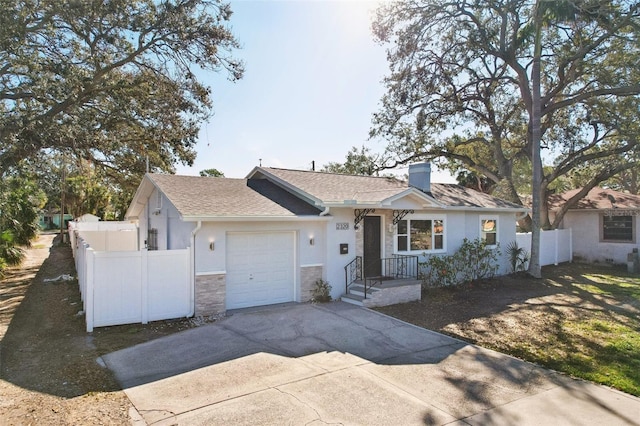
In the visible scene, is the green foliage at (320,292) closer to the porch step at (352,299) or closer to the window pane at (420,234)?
the porch step at (352,299)

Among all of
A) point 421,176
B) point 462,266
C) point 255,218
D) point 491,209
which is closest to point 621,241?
point 491,209

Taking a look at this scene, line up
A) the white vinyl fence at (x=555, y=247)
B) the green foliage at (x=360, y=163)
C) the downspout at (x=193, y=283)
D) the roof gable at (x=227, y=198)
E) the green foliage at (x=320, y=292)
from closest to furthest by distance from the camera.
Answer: the downspout at (x=193, y=283) < the roof gable at (x=227, y=198) < the green foliage at (x=320, y=292) < the white vinyl fence at (x=555, y=247) < the green foliage at (x=360, y=163)

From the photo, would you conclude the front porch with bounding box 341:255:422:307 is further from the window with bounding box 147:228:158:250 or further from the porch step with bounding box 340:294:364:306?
the window with bounding box 147:228:158:250

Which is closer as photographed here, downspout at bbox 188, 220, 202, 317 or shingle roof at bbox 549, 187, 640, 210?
downspout at bbox 188, 220, 202, 317

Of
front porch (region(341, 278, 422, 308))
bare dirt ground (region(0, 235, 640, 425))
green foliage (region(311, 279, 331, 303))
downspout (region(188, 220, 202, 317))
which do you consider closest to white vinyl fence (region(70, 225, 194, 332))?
downspout (region(188, 220, 202, 317))

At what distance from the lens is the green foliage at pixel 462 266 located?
13.0m

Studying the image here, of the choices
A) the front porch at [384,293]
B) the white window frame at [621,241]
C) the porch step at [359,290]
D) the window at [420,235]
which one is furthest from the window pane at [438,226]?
the white window frame at [621,241]

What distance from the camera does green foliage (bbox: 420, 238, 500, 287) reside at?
13016 mm

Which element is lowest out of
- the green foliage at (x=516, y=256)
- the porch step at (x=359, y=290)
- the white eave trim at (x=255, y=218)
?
the porch step at (x=359, y=290)

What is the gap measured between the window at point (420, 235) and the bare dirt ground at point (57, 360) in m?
7.30

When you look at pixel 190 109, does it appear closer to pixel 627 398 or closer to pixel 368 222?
pixel 368 222

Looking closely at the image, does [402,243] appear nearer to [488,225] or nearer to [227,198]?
[488,225]

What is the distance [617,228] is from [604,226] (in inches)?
23.4

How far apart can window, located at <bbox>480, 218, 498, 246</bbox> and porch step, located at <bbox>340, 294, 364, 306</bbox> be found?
6.87m
